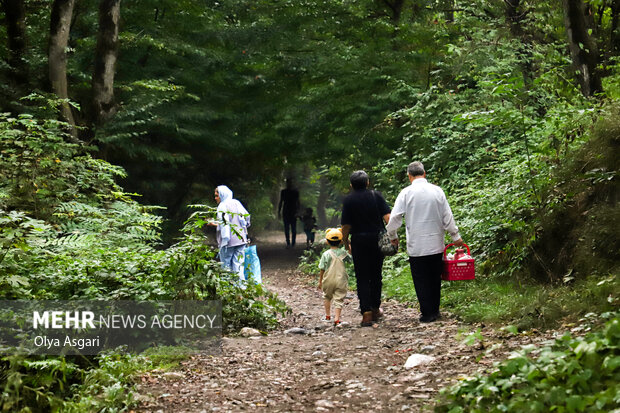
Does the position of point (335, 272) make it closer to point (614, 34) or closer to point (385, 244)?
point (385, 244)

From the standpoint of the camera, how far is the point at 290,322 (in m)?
9.95

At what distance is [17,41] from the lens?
14.6 m

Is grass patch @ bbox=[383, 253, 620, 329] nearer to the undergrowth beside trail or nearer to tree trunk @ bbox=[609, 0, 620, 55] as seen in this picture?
the undergrowth beside trail

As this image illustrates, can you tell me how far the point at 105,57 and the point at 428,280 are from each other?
10140 millimetres

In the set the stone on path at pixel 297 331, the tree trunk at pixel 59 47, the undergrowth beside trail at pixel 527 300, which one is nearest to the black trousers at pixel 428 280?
the undergrowth beside trail at pixel 527 300

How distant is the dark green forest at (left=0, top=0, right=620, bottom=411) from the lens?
291 inches

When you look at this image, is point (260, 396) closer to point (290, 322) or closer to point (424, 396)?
point (424, 396)

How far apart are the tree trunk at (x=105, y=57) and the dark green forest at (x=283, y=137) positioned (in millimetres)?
50

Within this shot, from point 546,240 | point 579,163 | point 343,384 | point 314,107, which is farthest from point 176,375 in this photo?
point 314,107

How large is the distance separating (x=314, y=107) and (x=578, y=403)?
16458 mm

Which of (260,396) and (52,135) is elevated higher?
(52,135)

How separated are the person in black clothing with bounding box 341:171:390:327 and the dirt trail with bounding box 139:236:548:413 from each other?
44cm

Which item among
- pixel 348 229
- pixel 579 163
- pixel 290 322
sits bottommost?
pixel 290 322

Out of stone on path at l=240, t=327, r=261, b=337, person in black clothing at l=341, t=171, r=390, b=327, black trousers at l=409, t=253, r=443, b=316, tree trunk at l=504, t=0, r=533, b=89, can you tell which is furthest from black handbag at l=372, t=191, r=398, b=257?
tree trunk at l=504, t=0, r=533, b=89
